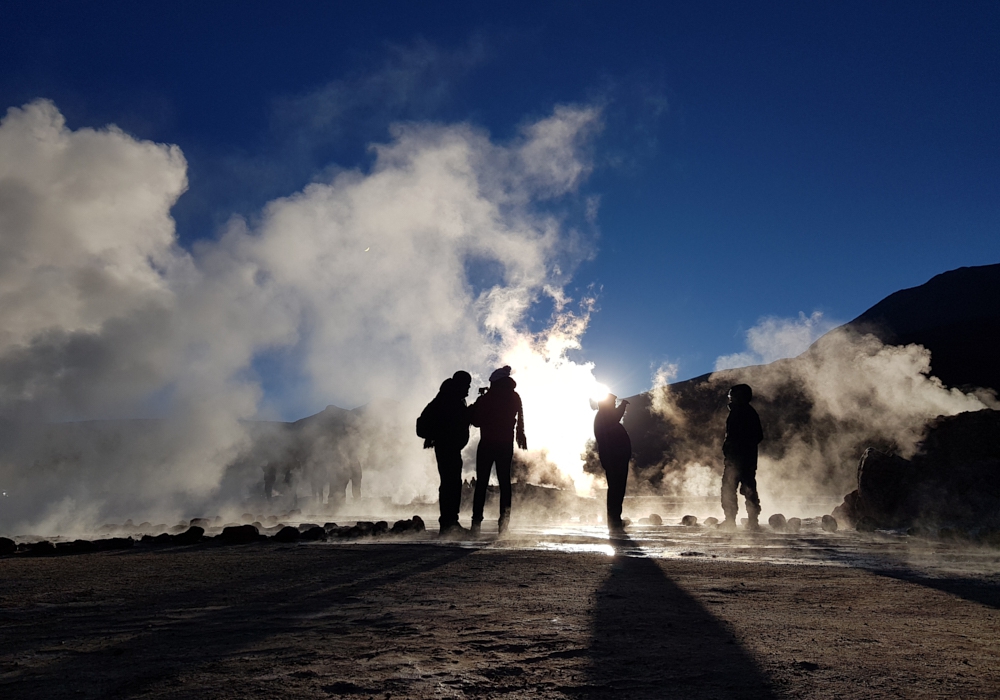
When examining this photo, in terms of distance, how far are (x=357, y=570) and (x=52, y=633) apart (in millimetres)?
1990

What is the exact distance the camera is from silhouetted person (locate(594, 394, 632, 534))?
9.56 metres

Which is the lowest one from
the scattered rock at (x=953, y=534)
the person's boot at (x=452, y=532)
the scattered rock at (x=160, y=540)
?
the scattered rock at (x=953, y=534)

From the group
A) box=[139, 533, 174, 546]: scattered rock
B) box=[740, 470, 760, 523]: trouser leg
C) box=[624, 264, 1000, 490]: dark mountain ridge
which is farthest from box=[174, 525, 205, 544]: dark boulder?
box=[624, 264, 1000, 490]: dark mountain ridge

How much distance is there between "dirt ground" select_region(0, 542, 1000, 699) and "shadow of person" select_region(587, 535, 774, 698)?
0.01 meters

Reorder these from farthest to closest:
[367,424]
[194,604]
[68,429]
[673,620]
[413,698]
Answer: [367,424] → [68,429] → [194,604] → [673,620] → [413,698]

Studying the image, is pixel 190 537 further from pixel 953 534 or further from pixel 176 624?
pixel 953 534

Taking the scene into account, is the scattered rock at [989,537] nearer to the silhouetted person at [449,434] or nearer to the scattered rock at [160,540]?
the silhouetted person at [449,434]

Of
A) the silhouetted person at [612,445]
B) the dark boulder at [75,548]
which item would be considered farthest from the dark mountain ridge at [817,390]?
the dark boulder at [75,548]

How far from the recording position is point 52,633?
234 centimetres

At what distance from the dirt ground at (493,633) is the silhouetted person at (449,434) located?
406 centimetres

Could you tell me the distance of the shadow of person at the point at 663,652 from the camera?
1.71 metres

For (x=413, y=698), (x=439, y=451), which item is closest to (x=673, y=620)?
(x=413, y=698)

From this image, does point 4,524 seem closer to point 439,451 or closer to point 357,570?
point 439,451

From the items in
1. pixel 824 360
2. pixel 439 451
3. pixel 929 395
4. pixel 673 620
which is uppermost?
pixel 824 360
